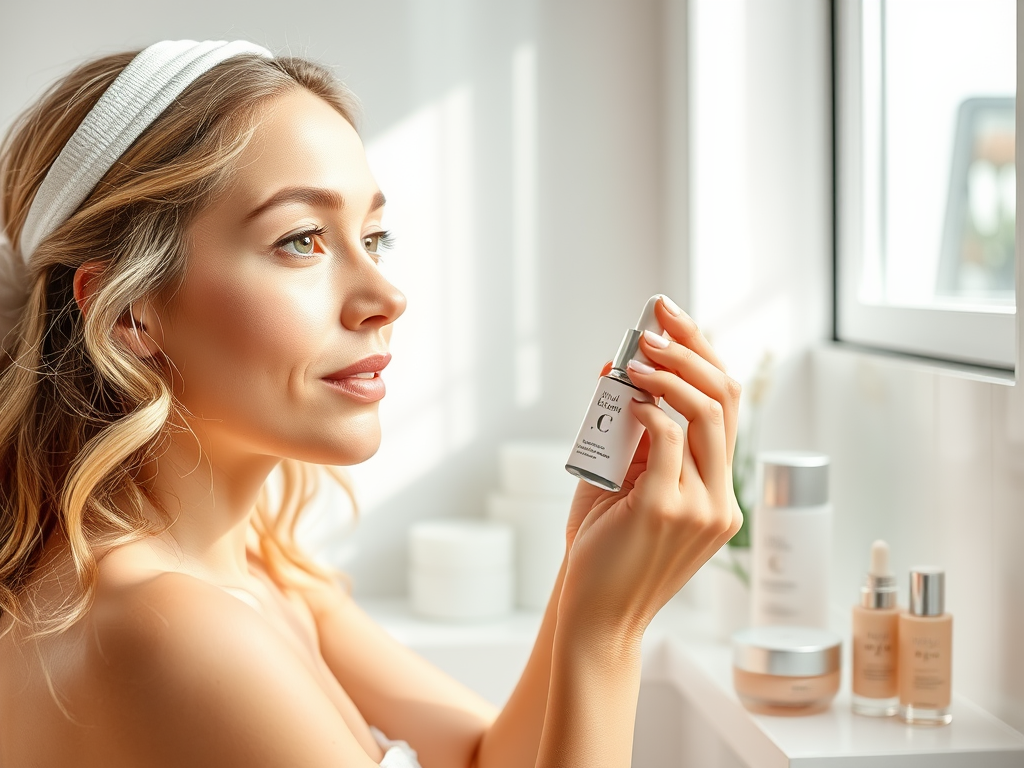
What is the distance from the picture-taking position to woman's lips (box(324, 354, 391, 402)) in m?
0.84

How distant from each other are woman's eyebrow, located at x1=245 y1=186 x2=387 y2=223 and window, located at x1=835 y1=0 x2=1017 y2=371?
0.70m

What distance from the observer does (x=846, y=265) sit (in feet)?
4.76

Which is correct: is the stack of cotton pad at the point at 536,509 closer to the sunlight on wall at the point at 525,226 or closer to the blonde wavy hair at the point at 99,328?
the sunlight on wall at the point at 525,226

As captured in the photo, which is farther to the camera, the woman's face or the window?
the window

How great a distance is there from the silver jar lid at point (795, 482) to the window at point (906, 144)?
0.20 meters

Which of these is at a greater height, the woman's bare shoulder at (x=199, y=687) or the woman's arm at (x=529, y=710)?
the woman's bare shoulder at (x=199, y=687)

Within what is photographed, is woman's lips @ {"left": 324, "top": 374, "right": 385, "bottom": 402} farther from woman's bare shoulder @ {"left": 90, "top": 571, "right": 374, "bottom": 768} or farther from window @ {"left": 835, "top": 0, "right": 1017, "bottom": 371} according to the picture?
window @ {"left": 835, "top": 0, "right": 1017, "bottom": 371}

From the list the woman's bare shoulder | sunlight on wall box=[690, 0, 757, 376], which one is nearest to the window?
sunlight on wall box=[690, 0, 757, 376]

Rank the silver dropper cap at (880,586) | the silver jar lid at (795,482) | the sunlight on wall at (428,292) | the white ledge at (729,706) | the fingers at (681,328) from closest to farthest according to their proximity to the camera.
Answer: the fingers at (681,328)
the white ledge at (729,706)
the silver dropper cap at (880,586)
the silver jar lid at (795,482)
the sunlight on wall at (428,292)

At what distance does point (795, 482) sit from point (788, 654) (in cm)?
21

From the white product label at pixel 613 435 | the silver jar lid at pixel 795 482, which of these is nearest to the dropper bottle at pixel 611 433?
the white product label at pixel 613 435

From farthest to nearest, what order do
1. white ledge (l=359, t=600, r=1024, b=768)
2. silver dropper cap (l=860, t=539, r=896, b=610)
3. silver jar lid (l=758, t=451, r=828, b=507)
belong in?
silver jar lid (l=758, t=451, r=828, b=507) → silver dropper cap (l=860, t=539, r=896, b=610) → white ledge (l=359, t=600, r=1024, b=768)

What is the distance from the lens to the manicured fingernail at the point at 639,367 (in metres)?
0.78

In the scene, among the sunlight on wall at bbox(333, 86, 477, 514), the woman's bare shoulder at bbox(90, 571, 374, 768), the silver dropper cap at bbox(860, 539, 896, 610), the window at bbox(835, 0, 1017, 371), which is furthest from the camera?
the sunlight on wall at bbox(333, 86, 477, 514)
